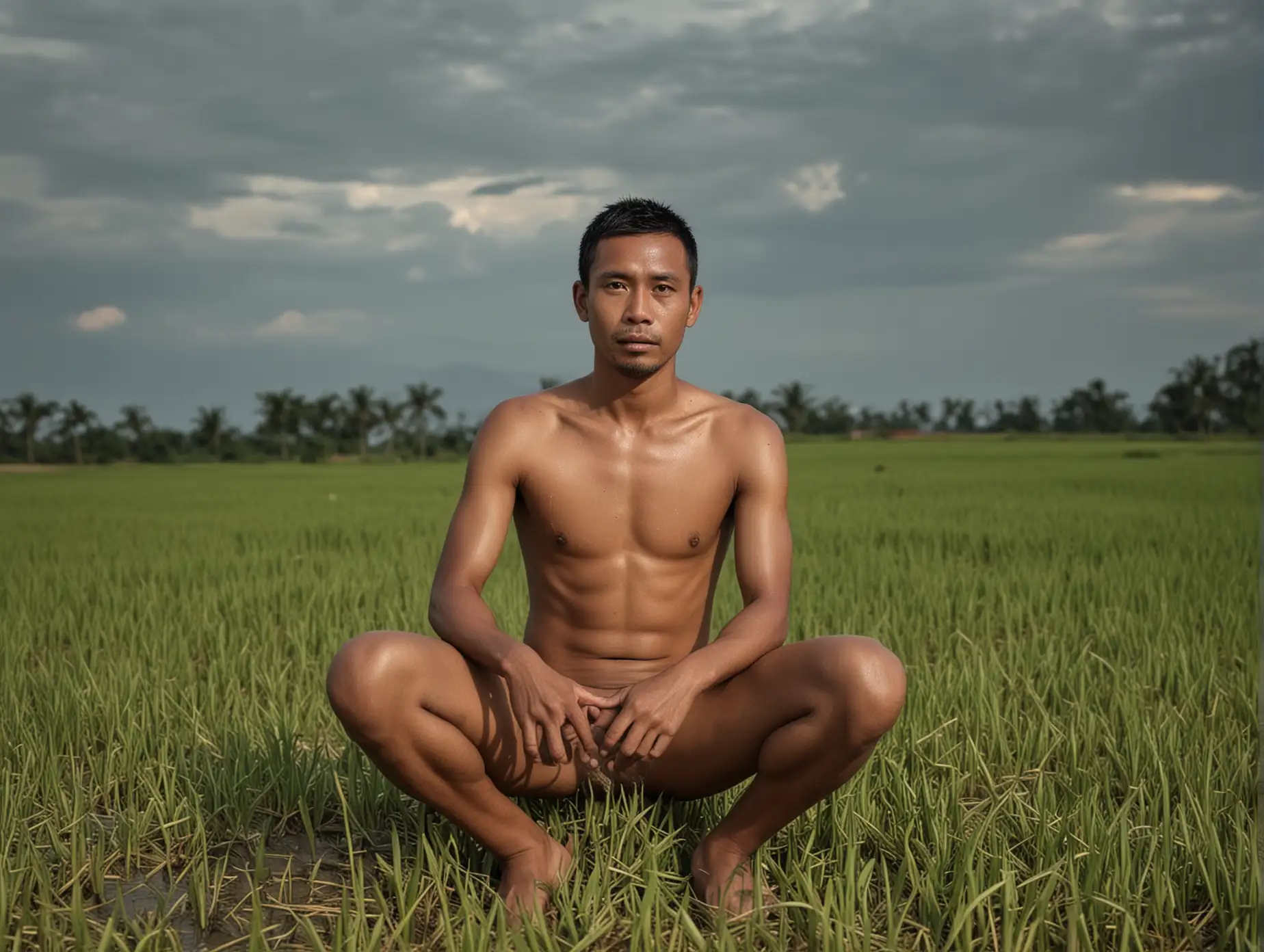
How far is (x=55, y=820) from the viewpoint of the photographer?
2750mm

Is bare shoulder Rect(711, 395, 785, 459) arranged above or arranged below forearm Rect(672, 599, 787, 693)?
above

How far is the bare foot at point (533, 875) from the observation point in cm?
221

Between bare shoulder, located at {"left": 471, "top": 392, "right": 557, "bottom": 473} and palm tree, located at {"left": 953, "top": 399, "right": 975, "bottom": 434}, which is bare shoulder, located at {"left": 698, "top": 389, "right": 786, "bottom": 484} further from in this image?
palm tree, located at {"left": 953, "top": 399, "right": 975, "bottom": 434}

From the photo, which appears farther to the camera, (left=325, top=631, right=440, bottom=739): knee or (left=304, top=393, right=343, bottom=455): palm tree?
(left=304, top=393, right=343, bottom=455): palm tree

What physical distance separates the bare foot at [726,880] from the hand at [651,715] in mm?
325

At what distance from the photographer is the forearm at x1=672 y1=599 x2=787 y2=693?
86.3 inches

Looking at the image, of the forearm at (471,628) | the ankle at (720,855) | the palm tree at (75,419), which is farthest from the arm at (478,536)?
the palm tree at (75,419)

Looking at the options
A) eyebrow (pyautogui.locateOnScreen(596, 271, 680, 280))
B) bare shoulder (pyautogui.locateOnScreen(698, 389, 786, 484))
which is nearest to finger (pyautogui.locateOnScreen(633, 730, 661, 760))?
bare shoulder (pyautogui.locateOnScreen(698, 389, 786, 484))

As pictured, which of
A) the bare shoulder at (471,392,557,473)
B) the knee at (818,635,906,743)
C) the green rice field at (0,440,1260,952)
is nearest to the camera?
the knee at (818,635,906,743)

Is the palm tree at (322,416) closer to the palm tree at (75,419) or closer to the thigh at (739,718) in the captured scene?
the palm tree at (75,419)

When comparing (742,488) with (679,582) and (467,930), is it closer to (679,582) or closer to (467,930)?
(679,582)

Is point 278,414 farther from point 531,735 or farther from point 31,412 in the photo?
point 531,735

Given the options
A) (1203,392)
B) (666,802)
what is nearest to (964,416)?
(1203,392)

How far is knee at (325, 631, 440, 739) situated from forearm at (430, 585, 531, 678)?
0.11 meters
